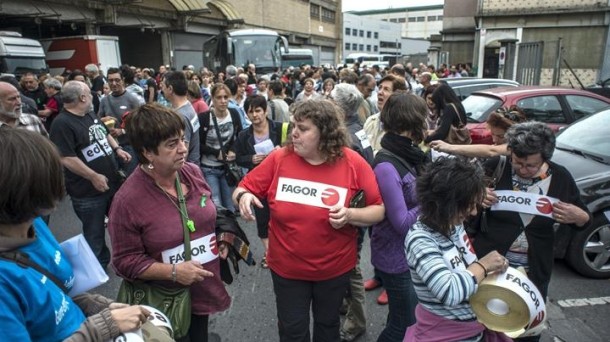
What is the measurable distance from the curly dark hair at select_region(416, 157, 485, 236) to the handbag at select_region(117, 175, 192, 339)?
117 centimetres

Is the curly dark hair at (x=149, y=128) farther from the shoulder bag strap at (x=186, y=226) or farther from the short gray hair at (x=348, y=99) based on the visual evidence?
the short gray hair at (x=348, y=99)

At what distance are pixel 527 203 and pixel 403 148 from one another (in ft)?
2.59

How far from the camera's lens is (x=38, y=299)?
1.29 metres

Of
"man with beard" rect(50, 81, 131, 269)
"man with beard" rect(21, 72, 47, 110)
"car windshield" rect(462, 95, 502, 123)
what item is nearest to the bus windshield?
"man with beard" rect(21, 72, 47, 110)

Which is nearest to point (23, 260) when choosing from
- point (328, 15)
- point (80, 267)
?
point (80, 267)

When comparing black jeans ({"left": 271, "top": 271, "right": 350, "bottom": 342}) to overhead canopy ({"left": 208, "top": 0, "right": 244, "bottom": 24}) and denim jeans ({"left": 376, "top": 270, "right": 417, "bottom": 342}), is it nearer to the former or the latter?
denim jeans ({"left": 376, "top": 270, "right": 417, "bottom": 342})

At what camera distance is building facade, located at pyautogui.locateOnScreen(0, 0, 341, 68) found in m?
21.2

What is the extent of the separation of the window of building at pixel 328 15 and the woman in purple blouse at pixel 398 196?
5507 cm

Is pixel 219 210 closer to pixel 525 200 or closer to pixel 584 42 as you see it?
pixel 525 200

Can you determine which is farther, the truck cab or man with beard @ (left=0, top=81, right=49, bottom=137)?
the truck cab

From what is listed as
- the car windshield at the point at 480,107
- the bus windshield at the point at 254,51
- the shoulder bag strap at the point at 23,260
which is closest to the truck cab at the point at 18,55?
the bus windshield at the point at 254,51

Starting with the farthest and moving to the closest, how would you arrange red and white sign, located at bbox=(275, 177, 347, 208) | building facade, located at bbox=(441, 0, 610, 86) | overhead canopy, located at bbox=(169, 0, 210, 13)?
overhead canopy, located at bbox=(169, 0, 210, 13) → building facade, located at bbox=(441, 0, 610, 86) → red and white sign, located at bbox=(275, 177, 347, 208)

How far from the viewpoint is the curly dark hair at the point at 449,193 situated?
188 centimetres

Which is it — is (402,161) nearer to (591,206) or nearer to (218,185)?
(591,206)
